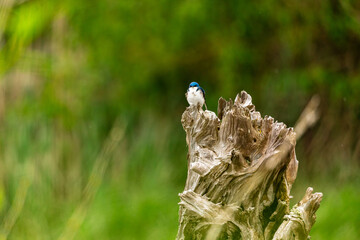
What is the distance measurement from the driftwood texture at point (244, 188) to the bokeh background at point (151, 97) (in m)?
3.47

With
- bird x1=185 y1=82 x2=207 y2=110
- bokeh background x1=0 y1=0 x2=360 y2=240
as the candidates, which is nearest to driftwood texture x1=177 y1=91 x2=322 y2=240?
bird x1=185 y1=82 x2=207 y2=110

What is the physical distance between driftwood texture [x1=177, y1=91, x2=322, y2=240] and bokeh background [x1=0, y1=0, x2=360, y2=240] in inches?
137

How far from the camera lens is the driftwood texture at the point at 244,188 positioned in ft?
7.17

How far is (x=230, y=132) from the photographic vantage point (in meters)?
2.31

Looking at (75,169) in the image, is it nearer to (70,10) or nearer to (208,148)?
(70,10)

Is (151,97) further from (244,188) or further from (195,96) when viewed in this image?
(244,188)

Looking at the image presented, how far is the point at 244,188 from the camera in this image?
2225 mm

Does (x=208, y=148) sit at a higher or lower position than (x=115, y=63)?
lower

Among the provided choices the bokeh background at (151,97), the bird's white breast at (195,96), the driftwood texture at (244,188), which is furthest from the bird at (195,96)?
the bokeh background at (151,97)

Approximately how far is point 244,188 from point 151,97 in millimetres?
7238

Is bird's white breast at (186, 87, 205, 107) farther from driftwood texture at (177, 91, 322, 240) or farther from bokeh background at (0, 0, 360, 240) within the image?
bokeh background at (0, 0, 360, 240)

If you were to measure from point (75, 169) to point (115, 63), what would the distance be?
2.56 m

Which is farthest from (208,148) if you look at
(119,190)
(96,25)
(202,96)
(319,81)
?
(96,25)

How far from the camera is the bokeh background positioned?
20.3 ft
